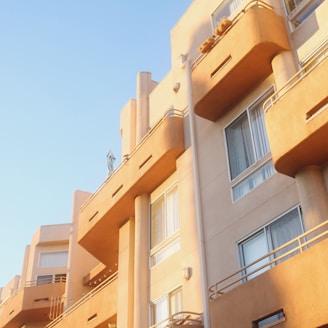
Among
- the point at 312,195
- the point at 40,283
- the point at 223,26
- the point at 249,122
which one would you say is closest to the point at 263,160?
the point at 249,122

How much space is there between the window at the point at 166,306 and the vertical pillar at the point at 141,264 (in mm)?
324

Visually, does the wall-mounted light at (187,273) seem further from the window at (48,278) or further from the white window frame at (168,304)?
the window at (48,278)

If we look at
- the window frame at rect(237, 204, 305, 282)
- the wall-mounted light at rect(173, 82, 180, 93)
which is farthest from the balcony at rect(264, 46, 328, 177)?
the wall-mounted light at rect(173, 82, 180, 93)

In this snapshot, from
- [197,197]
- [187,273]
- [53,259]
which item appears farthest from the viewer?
[53,259]

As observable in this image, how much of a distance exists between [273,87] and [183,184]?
4387 millimetres

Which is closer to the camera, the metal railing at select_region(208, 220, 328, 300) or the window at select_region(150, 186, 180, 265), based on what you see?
the metal railing at select_region(208, 220, 328, 300)

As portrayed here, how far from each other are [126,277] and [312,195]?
936cm

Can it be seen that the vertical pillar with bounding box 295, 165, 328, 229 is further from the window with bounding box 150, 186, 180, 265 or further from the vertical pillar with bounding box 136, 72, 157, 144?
the vertical pillar with bounding box 136, 72, 157, 144

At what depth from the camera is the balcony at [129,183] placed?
62.7 feet

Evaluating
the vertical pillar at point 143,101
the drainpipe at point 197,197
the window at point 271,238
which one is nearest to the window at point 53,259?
the vertical pillar at point 143,101

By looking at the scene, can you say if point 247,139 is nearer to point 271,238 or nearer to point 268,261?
point 271,238

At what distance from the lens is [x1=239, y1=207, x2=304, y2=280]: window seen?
13.4m

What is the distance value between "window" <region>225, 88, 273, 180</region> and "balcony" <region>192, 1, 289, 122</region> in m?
0.67

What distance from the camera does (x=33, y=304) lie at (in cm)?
3106
